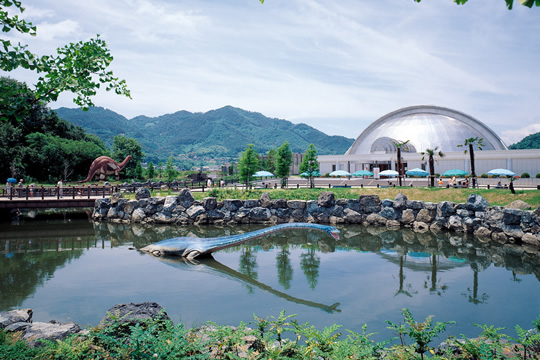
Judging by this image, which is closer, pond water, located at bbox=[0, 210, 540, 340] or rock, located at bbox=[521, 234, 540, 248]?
pond water, located at bbox=[0, 210, 540, 340]

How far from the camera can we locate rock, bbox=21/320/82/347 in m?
5.86

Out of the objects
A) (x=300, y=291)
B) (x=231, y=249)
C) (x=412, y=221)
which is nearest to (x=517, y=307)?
(x=300, y=291)

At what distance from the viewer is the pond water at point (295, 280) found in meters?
9.45

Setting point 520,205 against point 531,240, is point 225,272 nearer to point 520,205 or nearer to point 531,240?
point 531,240

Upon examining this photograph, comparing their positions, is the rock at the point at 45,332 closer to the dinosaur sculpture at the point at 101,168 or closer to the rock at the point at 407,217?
the rock at the point at 407,217

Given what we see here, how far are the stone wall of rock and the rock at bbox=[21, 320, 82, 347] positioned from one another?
18072 millimetres

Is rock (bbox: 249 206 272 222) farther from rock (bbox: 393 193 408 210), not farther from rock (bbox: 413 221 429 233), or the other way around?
rock (bbox: 413 221 429 233)

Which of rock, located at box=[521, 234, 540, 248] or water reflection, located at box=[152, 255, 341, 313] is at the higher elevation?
rock, located at box=[521, 234, 540, 248]

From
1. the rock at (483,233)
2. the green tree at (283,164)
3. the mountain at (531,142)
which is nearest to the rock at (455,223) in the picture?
the rock at (483,233)

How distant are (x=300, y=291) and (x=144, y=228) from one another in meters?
15.3

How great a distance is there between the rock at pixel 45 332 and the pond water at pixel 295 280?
7.68 ft

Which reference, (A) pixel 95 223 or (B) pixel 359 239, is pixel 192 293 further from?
(A) pixel 95 223

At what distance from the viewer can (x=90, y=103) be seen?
742cm

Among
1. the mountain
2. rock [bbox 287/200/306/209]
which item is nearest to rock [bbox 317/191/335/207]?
rock [bbox 287/200/306/209]
